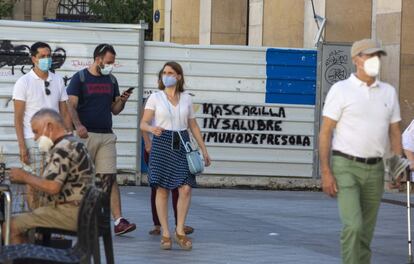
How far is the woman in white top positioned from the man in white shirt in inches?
116

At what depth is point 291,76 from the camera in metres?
18.0

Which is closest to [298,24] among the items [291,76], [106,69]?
[291,76]

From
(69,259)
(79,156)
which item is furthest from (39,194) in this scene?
(69,259)

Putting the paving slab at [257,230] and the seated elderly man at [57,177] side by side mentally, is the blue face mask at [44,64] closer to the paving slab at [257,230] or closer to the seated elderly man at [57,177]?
the paving slab at [257,230]

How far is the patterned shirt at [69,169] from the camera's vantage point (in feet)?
25.1

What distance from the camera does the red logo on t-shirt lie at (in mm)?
11539

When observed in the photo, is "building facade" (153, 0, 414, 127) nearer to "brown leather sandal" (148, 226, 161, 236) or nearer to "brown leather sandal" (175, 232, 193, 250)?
"brown leather sandal" (148, 226, 161, 236)

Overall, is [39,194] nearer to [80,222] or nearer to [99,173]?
[80,222]

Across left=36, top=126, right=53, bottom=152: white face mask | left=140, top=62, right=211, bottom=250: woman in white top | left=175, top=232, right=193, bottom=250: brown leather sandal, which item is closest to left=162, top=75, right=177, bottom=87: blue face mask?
left=140, top=62, right=211, bottom=250: woman in white top

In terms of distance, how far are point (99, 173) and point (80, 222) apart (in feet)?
14.3

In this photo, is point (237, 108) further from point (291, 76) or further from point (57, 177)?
point (57, 177)

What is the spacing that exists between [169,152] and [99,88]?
113cm

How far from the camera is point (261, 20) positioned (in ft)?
74.8

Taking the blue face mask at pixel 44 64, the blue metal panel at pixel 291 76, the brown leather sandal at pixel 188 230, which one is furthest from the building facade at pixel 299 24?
the blue face mask at pixel 44 64
